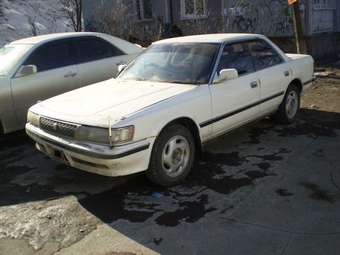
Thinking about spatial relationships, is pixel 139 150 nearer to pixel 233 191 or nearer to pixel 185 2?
pixel 233 191

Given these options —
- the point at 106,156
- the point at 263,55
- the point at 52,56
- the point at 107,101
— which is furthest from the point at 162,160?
the point at 52,56

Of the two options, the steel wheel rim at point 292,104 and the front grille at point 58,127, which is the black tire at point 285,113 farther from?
the front grille at point 58,127

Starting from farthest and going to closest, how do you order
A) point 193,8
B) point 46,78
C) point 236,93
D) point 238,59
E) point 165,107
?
point 193,8 → point 46,78 → point 238,59 → point 236,93 → point 165,107

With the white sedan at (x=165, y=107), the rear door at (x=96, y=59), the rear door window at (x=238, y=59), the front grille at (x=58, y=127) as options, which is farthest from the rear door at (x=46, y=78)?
the rear door window at (x=238, y=59)

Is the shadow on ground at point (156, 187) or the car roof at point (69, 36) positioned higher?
the car roof at point (69, 36)

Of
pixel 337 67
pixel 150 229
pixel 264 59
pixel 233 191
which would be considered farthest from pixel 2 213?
pixel 337 67

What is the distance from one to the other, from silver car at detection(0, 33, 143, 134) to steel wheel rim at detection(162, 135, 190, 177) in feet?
9.32

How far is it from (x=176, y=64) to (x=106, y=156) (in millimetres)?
1822

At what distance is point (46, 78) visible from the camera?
658cm

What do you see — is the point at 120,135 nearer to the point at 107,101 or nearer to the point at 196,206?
the point at 107,101

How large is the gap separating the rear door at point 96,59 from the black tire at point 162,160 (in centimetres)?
288

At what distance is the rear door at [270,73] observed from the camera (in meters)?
5.95

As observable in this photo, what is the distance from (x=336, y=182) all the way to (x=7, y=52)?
5219 millimetres

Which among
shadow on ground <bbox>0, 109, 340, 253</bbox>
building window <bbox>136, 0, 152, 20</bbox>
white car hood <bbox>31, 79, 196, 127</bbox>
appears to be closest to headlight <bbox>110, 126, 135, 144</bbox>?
white car hood <bbox>31, 79, 196, 127</bbox>
